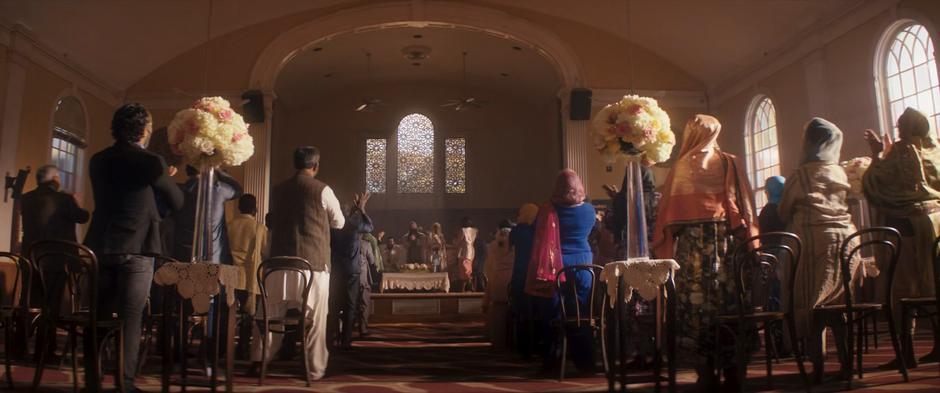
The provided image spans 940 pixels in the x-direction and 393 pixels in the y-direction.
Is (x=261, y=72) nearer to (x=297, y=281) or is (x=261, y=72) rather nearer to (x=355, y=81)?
(x=355, y=81)

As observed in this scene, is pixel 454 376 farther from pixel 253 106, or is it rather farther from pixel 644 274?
pixel 253 106

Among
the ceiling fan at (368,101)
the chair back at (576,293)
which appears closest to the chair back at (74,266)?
the chair back at (576,293)

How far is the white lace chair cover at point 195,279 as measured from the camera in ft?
10.2

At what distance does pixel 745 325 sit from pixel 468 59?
12.5 metres

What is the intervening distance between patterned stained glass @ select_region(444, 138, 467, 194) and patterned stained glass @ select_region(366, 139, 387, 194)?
1.61 metres

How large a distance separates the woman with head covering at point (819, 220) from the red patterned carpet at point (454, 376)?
43cm

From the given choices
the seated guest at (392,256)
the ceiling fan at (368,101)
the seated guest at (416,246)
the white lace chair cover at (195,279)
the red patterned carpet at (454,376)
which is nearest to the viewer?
the white lace chair cover at (195,279)

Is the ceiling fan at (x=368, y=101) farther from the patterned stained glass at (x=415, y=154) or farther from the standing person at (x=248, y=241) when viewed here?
the standing person at (x=248, y=241)

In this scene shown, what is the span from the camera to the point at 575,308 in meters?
4.20

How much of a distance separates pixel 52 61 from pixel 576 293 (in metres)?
9.33

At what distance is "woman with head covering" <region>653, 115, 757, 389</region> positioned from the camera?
10.6ft

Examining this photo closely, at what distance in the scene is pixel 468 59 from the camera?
15.0 metres

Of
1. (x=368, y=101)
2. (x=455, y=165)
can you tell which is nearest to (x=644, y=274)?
(x=368, y=101)

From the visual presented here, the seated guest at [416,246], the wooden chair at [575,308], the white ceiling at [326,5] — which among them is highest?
the white ceiling at [326,5]
